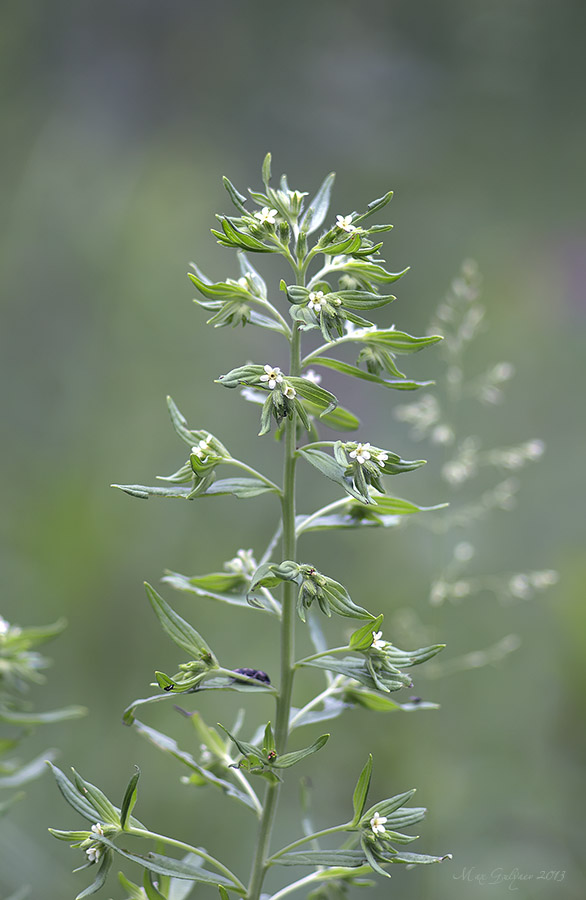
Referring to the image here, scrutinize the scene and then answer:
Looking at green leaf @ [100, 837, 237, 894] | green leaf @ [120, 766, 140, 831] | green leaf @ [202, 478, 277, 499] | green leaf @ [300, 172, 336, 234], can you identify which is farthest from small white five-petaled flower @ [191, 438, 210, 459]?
green leaf @ [100, 837, 237, 894]

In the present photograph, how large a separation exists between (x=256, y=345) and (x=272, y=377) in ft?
9.02

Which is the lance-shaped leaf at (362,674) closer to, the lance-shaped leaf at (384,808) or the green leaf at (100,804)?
the lance-shaped leaf at (384,808)

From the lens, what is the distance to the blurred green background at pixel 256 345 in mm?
2973

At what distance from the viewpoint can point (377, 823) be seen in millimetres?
1213

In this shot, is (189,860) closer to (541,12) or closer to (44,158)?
(44,158)

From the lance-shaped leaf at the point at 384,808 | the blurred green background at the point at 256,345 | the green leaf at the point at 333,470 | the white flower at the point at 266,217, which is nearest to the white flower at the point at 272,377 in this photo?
the green leaf at the point at 333,470

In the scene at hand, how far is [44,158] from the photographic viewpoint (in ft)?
13.9

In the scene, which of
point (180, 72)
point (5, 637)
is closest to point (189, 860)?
point (5, 637)

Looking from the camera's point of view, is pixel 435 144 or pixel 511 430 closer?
pixel 511 430

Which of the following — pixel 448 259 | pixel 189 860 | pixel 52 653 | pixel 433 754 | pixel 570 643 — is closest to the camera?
pixel 189 860

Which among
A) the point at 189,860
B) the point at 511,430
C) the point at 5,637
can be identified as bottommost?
the point at 189,860

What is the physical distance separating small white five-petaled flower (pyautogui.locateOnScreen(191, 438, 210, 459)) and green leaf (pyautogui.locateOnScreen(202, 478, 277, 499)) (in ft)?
0.19

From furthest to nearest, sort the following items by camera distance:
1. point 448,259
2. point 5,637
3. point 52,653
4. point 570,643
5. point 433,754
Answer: point 448,259 → point 52,653 → point 570,643 → point 433,754 → point 5,637

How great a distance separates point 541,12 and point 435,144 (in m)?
0.90
